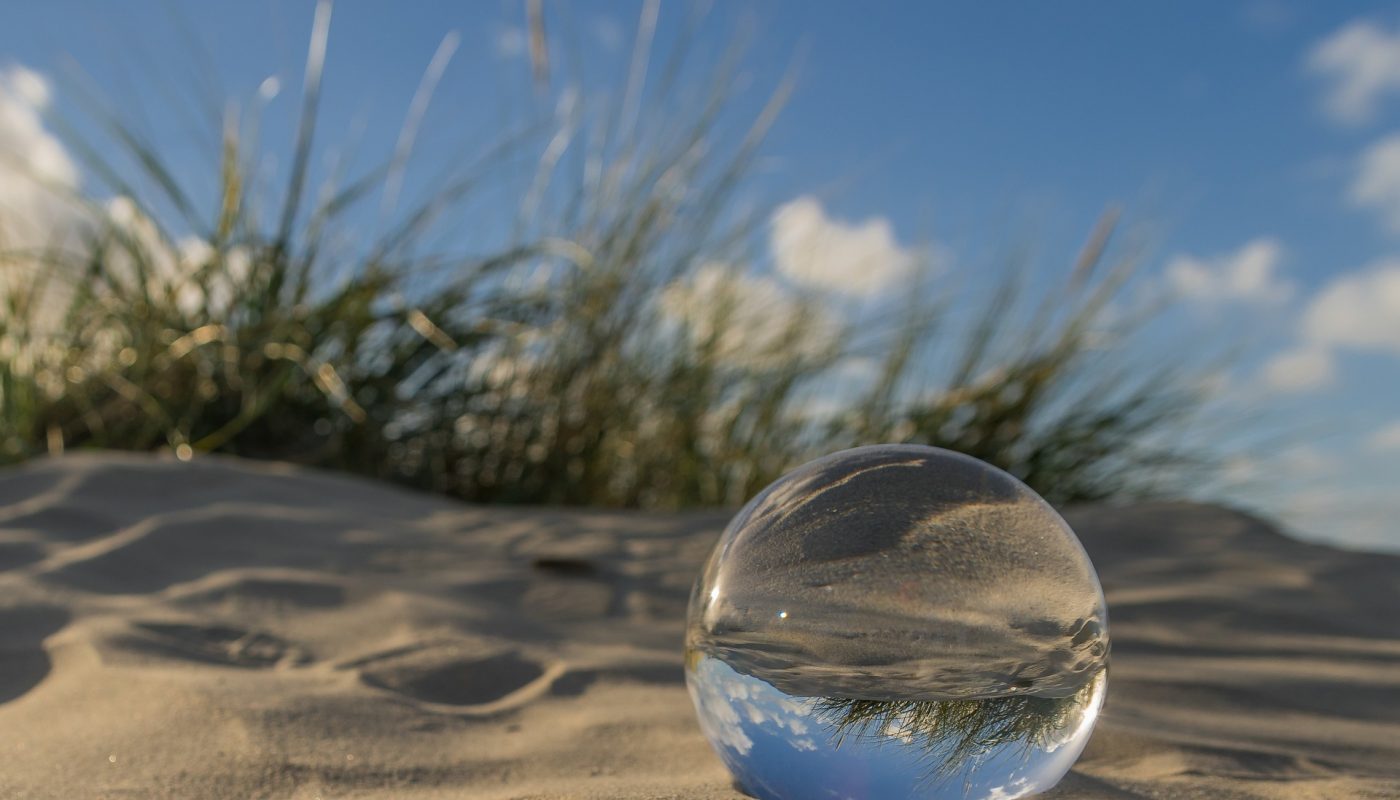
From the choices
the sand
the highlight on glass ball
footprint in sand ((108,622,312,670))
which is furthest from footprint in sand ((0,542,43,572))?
the highlight on glass ball

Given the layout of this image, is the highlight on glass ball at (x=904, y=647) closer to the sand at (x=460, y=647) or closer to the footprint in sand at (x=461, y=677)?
the sand at (x=460, y=647)

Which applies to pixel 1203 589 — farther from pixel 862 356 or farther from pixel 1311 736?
pixel 862 356

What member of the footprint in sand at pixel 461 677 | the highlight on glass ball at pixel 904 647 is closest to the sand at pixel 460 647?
the footprint in sand at pixel 461 677

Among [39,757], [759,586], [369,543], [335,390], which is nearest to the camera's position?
[759,586]

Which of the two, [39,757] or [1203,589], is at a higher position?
[1203,589]

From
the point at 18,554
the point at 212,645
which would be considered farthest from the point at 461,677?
the point at 18,554

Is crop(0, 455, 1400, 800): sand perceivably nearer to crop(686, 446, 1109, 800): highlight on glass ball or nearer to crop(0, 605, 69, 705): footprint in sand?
crop(0, 605, 69, 705): footprint in sand

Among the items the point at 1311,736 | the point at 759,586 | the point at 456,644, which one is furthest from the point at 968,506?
the point at 456,644
